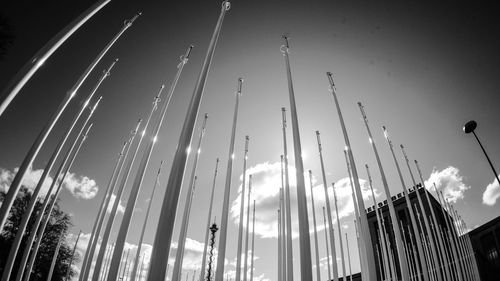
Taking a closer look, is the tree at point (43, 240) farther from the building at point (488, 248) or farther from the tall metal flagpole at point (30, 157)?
the building at point (488, 248)

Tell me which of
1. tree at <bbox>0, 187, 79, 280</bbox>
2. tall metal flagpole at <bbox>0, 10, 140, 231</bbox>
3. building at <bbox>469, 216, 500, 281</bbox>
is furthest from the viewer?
building at <bbox>469, 216, 500, 281</bbox>

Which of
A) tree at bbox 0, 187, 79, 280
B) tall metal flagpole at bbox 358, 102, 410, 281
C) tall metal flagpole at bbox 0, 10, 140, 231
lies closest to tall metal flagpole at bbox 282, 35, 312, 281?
tall metal flagpole at bbox 358, 102, 410, 281

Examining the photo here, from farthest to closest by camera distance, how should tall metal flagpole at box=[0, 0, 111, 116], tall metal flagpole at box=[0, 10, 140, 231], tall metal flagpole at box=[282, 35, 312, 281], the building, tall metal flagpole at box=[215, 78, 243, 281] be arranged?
1. the building
2. tall metal flagpole at box=[215, 78, 243, 281]
3. tall metal flagpole at box=[0, 10, 140, 231]
4. tall metal flagpole at box=[282, 35, 312, 281]
5. tall metal flagpole at box=[0, 0, 111, 116]

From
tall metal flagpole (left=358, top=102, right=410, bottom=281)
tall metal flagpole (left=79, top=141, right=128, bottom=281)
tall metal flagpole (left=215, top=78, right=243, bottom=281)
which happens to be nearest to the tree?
tall metal flagpole (left=79, top=141, right=128, bottom=281)

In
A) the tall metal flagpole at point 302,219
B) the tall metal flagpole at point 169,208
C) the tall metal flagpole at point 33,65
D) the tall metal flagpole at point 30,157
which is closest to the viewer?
the tall metal flagpole at point 169,208

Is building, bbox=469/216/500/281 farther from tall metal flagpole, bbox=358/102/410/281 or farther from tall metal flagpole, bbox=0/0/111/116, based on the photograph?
tall metal flagpole, bbox=0/0/111/116

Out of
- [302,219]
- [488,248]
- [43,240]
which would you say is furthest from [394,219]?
[488,248]

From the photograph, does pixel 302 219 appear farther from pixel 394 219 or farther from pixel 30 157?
pixel 30 157

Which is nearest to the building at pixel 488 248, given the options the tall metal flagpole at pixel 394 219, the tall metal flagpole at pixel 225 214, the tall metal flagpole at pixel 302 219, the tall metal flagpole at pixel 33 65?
the tall metal flagpole at pixel 394 219

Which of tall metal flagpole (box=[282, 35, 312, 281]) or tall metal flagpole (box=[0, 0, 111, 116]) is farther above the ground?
tall metal flagpole (box=[0, 0, 111, 116])

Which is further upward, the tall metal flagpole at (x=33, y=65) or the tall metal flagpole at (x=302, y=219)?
the tall metal flagpole at (x=33, y=65)

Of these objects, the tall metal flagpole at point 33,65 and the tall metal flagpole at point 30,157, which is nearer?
the tall metal flagpole at point 33,65

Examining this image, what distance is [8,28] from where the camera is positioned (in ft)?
43.1

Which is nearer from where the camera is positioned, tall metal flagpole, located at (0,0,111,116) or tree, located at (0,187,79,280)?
tall metal flagpole, located at (0,0,111,116)
